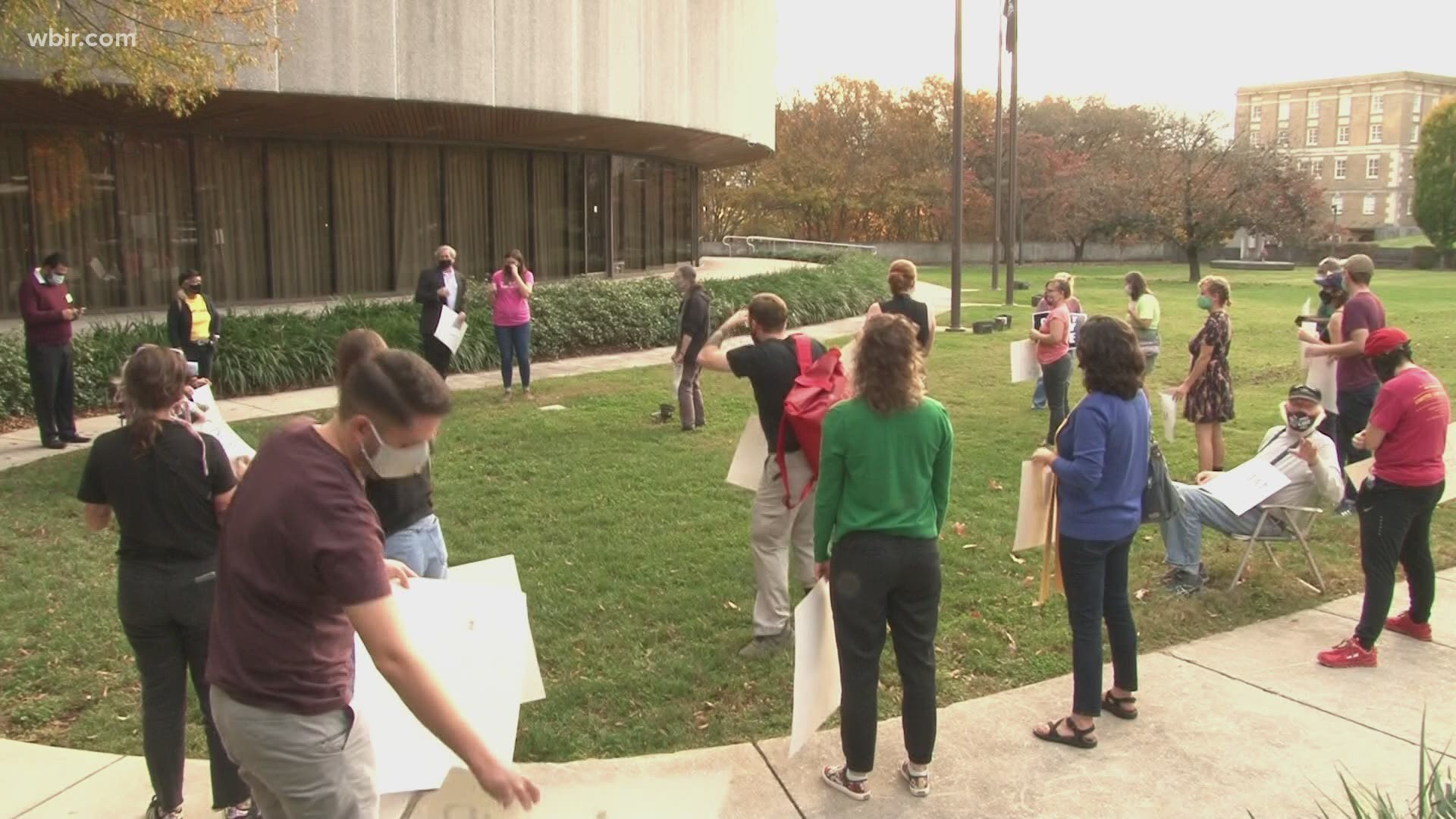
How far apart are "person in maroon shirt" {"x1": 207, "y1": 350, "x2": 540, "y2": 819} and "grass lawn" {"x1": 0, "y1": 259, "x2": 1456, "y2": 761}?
2.25 metres

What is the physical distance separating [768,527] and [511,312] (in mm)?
7691

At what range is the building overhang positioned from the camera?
1608 centimetres

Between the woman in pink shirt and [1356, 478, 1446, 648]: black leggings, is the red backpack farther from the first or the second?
the woman in pink shirt

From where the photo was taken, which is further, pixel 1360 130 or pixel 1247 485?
pixel 1360 130

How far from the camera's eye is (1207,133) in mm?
45500

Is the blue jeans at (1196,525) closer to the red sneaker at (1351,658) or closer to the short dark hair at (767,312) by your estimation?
the red sneaker at (1351,658)

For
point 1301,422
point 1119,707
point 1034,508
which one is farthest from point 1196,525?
point 1119,707

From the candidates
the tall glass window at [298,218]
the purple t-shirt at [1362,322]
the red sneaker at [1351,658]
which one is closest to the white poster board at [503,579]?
the red sneaker at [1351,658]

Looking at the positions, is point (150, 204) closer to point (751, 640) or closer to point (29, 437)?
point (29, 437)

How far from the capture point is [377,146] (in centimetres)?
2122

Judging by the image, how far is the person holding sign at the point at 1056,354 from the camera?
1094 centimetres

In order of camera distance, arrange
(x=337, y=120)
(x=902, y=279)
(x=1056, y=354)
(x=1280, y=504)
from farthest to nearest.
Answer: (x=337, y=120), (x=1056, y=354), (x=902, y=279), (x=1280, y=504)

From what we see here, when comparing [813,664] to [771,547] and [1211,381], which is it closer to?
[771,547]

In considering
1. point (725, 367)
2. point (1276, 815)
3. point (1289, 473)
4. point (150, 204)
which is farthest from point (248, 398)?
point (1276, 815)
